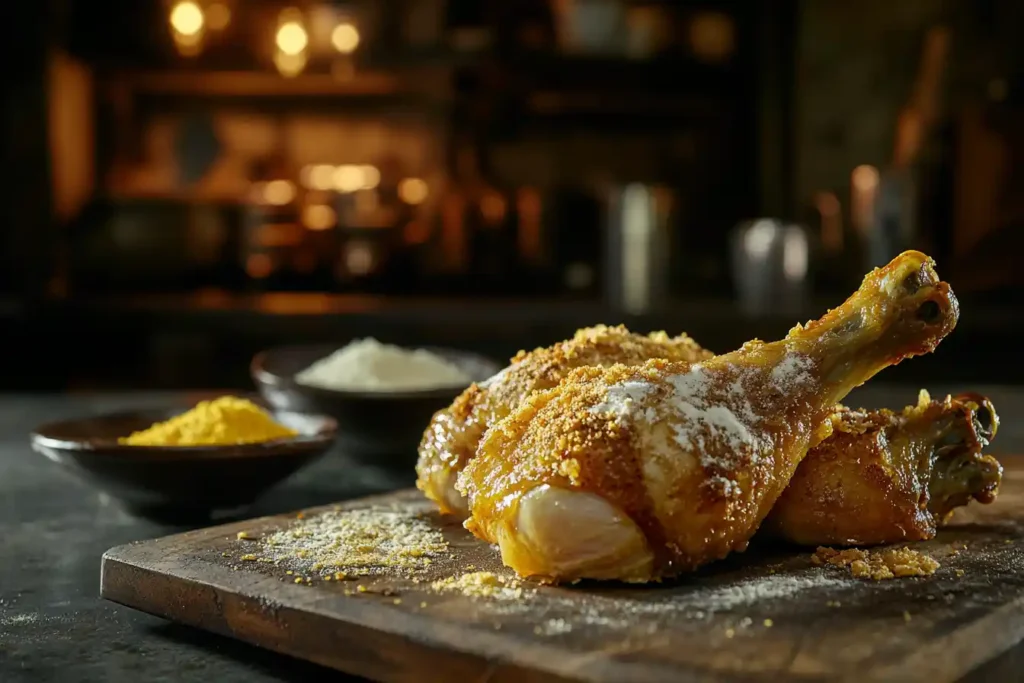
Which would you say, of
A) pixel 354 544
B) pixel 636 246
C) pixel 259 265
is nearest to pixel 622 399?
pixel 354 544

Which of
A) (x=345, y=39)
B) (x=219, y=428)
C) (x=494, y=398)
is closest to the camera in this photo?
(x=494, y=398)

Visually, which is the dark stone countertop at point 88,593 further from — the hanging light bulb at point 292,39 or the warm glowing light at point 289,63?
the hanging light bulb at point 292,39

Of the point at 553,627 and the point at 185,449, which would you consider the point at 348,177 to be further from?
the point at 553,627

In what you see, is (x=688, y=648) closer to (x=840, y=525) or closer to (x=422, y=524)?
(x=840, y=525)

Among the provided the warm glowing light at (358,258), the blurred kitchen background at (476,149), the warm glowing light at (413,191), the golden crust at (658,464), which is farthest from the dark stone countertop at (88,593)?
the warm glowing light at (413,191)

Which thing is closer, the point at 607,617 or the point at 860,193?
the point at 607,617

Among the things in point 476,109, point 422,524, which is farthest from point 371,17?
point 422,524

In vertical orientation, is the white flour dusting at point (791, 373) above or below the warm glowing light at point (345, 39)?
below
